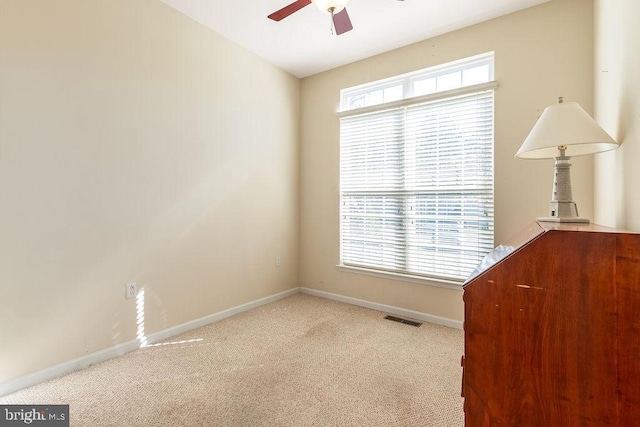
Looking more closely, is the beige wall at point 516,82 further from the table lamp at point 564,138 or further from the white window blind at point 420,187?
the table lamp at point 564,138

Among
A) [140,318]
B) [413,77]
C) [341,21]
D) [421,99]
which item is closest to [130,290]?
[140,318]

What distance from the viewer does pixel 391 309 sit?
3125 millimetres

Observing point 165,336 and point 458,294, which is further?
point 458,294

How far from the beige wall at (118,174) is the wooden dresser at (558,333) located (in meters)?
2.36

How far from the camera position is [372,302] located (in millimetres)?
3270

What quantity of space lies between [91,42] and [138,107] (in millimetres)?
477

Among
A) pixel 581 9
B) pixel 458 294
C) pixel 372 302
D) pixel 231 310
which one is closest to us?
pixel 581 9

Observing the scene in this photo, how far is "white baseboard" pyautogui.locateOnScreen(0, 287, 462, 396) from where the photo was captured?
1.82 metres

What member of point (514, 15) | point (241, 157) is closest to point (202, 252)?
A: point (241, 157)

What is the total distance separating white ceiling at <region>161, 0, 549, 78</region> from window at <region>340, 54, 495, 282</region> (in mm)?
367

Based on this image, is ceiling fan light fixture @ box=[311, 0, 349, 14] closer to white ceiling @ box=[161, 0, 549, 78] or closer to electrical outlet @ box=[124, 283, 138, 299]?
white ceiling @ box=[161, 0, 549, 78]

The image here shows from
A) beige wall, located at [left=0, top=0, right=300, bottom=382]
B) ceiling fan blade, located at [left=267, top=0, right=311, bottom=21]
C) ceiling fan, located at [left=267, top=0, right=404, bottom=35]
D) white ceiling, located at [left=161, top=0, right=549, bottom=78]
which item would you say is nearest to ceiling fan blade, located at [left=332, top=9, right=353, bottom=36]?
ceiling fan, located at [left=267, top=0, right=404, bottom=35]

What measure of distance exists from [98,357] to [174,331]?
21.7 inches

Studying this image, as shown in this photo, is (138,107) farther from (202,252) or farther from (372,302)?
(372,302)
